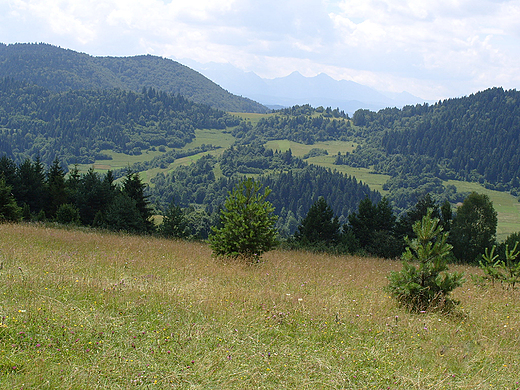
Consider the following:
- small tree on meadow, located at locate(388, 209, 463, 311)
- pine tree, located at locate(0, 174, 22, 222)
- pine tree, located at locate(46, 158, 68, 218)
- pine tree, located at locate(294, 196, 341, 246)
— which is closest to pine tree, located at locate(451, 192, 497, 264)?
pine tree, located at locate(294, 196, 341, 246)

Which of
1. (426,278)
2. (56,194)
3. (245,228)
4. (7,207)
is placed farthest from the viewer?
(56,194)

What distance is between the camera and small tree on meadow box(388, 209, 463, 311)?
316 inches

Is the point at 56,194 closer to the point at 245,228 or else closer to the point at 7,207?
the point at 7,207

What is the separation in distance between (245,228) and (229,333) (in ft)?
18.4

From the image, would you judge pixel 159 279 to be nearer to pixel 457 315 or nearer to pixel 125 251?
pixel 125 251

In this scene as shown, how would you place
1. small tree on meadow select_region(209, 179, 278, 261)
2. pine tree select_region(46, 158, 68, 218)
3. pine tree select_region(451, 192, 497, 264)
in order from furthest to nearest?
pine tree select_region(451, 192, 497, 264) → pine tree select_region(46, 158, 68, 218) → small tree on meadow select_region(209, 179, 278, 261)

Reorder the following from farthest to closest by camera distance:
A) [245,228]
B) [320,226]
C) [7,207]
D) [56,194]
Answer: [320,226] < [56,194] < [7,207] < [245,228]

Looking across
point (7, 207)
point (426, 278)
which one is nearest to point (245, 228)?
point (426, 278)

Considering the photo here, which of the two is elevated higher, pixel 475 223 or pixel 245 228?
pixel 245 228

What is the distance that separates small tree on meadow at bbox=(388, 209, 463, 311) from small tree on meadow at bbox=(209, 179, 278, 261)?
4.55 m

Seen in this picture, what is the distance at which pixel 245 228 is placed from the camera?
11805mm

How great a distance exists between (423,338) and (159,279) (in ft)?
18.7

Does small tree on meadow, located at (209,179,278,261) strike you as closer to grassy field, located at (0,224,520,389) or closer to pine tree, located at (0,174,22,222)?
grassy field, located at (0,224,520,389)

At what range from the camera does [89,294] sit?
740 cm
